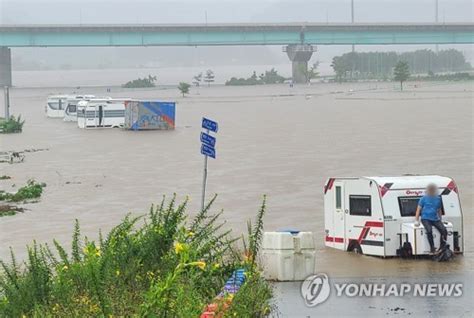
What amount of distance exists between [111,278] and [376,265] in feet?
23.2

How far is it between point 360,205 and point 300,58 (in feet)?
395

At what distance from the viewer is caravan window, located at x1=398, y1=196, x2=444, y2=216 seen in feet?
58.4

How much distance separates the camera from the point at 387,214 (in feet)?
57.9

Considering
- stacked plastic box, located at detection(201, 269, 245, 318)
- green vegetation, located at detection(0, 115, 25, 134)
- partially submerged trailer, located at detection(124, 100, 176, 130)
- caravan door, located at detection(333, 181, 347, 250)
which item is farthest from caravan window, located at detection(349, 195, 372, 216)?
green vegetation, located at detection(0, 115, 25, 134)

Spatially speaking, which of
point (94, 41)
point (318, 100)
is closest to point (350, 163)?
point (318, 100)

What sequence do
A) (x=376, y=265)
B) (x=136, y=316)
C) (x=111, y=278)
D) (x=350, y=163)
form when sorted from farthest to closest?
1. (x=350, y=163)
2. (x=376, y=265)
3. (x=111, y=278)
4. (x=136, y=316)

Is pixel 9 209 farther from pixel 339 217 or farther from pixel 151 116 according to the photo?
pixel 151 116

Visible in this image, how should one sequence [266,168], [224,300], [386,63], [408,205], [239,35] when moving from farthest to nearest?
[386,63], [239,35], [266,168], [408,205], [224,300]

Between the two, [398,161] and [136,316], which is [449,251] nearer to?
[136,316]

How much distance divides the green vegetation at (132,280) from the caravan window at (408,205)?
5339 mm

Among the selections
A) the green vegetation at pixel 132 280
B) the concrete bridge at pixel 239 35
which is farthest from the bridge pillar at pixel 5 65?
the green vegetation at pixel 132 280

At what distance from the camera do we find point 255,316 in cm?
1142

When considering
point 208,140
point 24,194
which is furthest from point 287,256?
point 24,194

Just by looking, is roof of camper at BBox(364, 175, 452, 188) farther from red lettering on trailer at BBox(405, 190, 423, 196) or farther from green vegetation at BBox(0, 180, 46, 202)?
green vegetation at BBox(0, 180, 46, 202)
